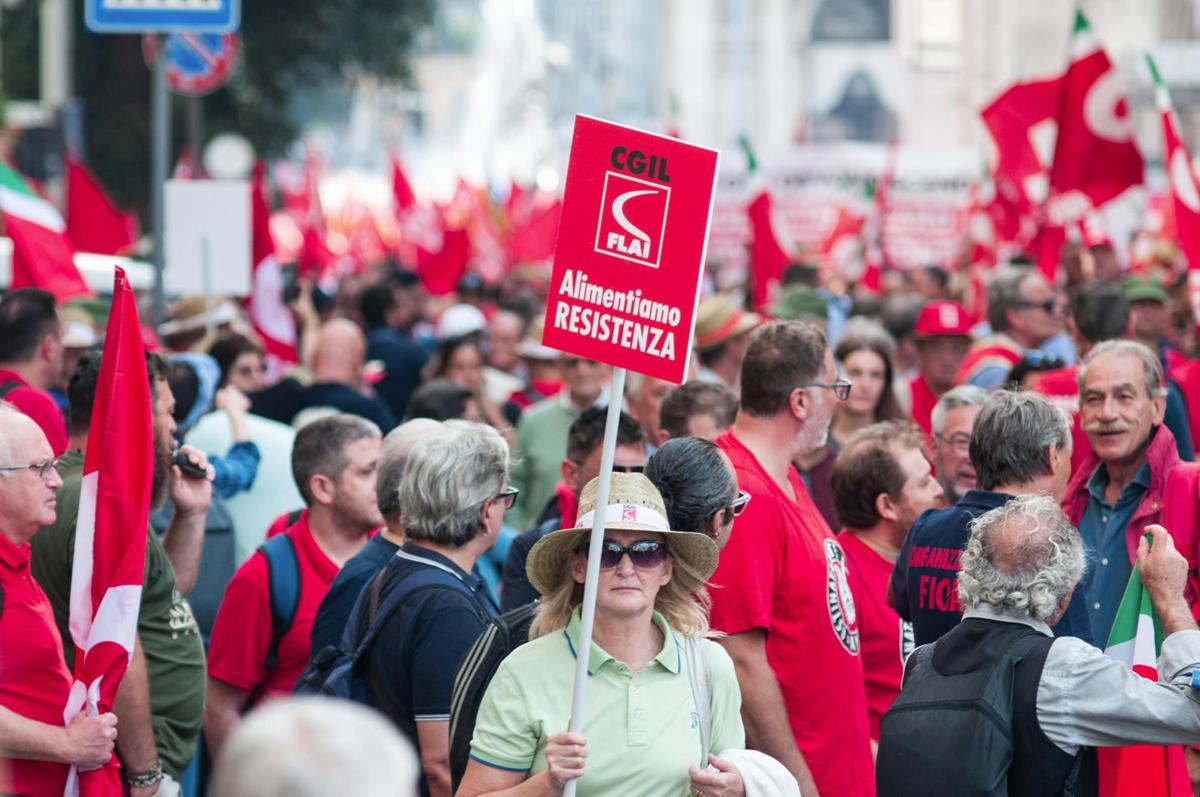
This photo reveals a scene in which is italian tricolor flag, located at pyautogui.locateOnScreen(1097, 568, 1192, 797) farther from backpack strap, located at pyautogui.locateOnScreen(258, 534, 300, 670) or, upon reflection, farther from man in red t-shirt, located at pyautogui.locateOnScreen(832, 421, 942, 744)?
backpack strap, located at pyautogui.locateOnScreen(258, 534, 300, 670)

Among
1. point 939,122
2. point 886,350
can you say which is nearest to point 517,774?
point 886,350

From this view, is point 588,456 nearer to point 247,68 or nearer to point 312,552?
point 312,552

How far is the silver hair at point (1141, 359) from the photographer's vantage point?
6195 mm

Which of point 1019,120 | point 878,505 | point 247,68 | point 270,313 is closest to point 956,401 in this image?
point 878,505

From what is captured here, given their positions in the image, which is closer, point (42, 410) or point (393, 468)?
point (393, 468)

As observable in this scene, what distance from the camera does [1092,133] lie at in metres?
12.8

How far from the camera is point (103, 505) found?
4.91m

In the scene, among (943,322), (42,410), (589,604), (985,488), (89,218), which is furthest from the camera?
(89,218)

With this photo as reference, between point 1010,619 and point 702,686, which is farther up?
point 1010,619

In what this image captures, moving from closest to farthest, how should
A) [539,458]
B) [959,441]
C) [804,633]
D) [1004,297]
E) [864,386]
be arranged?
[804,633]
[959,441]
[864,386]
[539,458]
[1004,297]

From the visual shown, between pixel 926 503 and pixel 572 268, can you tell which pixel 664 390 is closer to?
pixel 926 503

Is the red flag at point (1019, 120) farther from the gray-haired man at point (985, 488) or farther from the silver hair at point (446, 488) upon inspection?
the silver hair at point (446, 488)

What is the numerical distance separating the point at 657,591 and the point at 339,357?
5698mm

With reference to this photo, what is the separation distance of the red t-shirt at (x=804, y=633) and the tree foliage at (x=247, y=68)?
1044 inches
